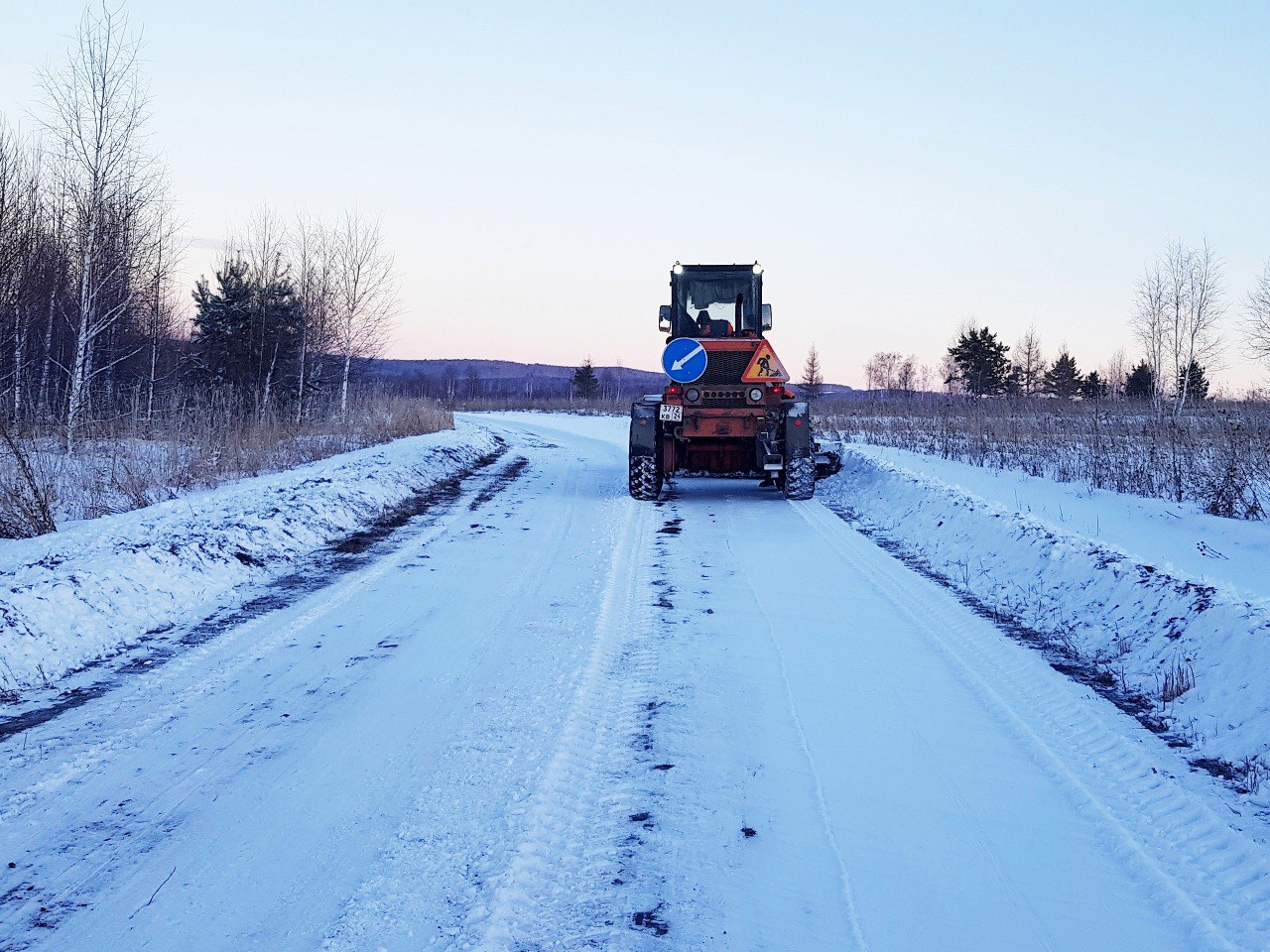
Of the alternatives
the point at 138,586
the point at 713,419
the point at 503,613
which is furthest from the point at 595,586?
the point at 713,419

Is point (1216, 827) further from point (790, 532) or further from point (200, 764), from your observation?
point (790, 532)

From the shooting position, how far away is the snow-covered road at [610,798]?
103 inches

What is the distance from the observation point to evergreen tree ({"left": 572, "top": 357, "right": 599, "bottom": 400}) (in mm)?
90062

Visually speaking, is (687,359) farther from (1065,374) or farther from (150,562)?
(1065,374)

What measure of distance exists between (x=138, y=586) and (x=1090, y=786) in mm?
6265

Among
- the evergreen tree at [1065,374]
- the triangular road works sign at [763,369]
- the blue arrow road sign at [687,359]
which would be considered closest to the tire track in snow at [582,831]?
the blue arrow road sign at [687,359]

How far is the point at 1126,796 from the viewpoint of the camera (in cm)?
352

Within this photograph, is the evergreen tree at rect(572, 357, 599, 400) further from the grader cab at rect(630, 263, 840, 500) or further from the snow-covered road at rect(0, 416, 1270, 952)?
the snow-covered road at rect(0, 416, 1270, 952)

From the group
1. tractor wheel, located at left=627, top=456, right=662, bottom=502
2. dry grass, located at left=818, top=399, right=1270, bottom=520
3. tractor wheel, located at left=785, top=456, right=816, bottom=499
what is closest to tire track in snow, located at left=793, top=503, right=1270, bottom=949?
dry grass, located at left=818, top=399, right=1270, bottom=520

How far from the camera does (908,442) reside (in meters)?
20.8

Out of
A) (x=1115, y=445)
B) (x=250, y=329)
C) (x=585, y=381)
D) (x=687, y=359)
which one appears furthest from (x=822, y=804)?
(x=585, y=381)

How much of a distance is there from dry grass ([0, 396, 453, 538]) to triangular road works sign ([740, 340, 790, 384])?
8.24 metres

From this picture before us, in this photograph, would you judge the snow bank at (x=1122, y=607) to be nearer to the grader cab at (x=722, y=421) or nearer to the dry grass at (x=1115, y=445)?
the dry grass at (x=1115, y=445)

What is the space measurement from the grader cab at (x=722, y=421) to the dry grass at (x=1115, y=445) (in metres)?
4.47
